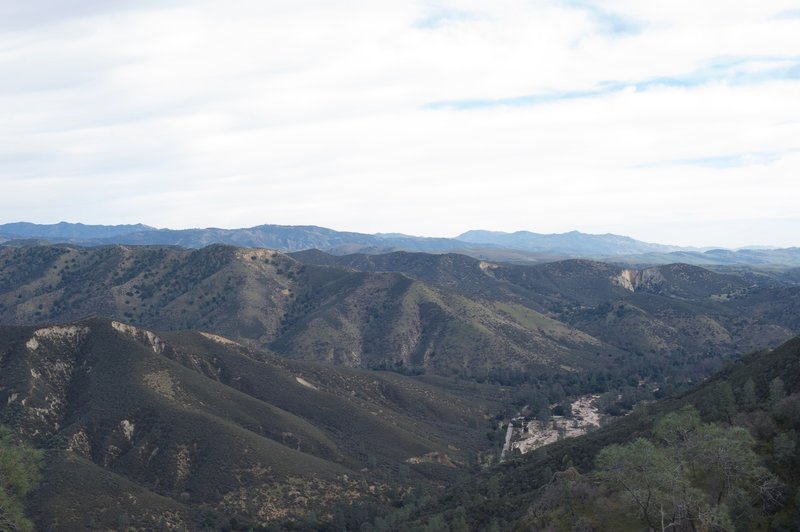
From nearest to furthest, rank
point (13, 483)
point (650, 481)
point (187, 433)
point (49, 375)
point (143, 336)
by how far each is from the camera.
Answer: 1. point (650, 481)
2. point (13, 483)
3. point (187, 433)
4. point (49, 375)
5. point (143, 336)

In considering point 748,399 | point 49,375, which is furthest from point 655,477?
point 49,375

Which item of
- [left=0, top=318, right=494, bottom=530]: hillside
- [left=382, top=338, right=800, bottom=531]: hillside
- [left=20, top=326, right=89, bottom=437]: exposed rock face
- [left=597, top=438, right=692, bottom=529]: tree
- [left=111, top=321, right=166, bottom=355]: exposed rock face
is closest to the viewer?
[left=597, top=438, right=692, bottom=529]: tree

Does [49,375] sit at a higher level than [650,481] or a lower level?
lower

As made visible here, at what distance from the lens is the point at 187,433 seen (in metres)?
134

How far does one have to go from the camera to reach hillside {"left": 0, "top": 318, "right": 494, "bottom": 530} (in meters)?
115

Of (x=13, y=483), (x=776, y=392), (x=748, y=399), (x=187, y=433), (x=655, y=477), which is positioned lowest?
(x=187, y=433)

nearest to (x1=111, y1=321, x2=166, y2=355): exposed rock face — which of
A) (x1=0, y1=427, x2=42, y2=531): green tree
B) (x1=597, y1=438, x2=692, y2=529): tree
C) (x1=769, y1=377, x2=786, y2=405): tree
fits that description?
(x1=0, y1=427, x2=42, y2=531): green tree

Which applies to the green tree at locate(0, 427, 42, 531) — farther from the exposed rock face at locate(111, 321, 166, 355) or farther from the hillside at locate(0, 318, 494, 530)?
Result: the exposed rock face at locate(111, 321, 166, 355)

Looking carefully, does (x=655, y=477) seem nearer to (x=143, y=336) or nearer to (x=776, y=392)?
(x=776, y=392)

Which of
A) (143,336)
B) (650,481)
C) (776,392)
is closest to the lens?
(650,481)

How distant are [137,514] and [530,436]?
383ft

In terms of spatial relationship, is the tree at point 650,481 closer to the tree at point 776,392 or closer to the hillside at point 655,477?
the hillside at point 655,477

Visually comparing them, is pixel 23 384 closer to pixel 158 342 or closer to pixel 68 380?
pixel 68 380

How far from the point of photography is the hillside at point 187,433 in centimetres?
11526
